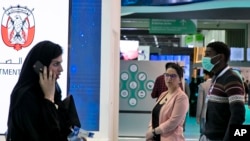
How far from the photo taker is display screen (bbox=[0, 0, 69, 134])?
4.20 meters

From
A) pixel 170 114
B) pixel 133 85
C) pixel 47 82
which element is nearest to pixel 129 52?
pixel 133 85

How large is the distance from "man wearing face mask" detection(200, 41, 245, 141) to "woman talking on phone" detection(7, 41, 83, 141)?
1291mm

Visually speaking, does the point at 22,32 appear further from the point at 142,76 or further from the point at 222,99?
the point at 142,76

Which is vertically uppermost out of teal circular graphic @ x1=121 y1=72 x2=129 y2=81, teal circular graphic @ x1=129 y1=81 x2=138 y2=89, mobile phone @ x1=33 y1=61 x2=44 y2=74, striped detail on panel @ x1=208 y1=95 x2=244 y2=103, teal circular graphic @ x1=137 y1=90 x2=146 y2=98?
mobile phone @ x1=33 y1=61 x2=44 y2=74

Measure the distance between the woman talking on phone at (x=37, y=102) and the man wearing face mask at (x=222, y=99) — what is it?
1291 mm

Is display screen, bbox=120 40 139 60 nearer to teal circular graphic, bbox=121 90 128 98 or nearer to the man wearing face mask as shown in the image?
teal circular graphic, bbox=121 90 128 98

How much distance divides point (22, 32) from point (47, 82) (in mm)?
1926

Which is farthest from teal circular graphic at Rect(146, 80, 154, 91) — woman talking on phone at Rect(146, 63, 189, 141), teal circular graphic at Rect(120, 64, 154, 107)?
woman talking on phone at Rect(146, 63, 189, 141)

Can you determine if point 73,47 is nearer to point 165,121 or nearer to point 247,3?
point 165,121

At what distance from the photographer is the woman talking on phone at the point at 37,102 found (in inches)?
93.2

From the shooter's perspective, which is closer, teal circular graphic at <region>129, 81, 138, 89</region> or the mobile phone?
the mobile phone

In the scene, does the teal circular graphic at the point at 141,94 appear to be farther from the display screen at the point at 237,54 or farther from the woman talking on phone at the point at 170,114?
the display screen at the point at 237,54

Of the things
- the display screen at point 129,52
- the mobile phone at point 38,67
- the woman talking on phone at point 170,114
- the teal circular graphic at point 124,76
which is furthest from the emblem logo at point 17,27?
the display screen at point 129,52

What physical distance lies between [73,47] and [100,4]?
0.49 metres
